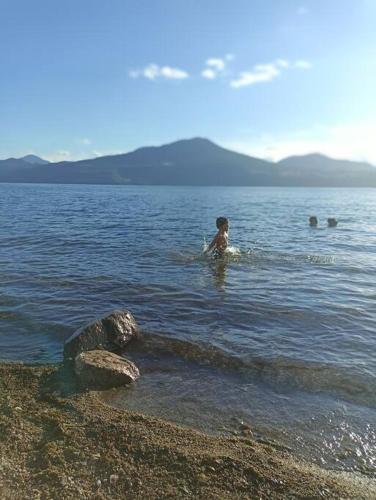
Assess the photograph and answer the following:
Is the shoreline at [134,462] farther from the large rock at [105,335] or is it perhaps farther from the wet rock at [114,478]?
the large rock at [105,335]

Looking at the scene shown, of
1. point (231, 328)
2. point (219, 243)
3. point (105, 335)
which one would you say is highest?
point (219, 243)

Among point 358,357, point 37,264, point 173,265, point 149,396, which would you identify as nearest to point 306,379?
point 358,357

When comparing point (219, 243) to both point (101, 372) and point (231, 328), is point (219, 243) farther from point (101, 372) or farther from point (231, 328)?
point (101, 372)

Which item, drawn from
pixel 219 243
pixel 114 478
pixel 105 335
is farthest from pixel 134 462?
pixel 219 243

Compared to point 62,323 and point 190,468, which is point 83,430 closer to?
point 190,468

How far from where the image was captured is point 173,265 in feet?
60.8

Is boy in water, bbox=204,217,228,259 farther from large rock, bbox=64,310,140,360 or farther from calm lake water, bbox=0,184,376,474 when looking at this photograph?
large rock, bbox=64,310,140,360

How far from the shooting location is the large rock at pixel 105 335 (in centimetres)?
849

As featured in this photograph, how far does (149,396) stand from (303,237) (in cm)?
2421

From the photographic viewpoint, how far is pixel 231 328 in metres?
10.9

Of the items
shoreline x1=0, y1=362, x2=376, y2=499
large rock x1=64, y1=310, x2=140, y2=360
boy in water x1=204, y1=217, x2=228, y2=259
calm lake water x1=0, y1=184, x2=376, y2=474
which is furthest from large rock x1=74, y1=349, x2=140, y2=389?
boy in water x1=204, y1=217, x2=228, y2=259

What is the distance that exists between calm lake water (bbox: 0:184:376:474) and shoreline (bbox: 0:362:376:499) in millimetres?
575

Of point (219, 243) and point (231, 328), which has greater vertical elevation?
point (219, 243)

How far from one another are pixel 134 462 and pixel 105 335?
4079 millimetres
